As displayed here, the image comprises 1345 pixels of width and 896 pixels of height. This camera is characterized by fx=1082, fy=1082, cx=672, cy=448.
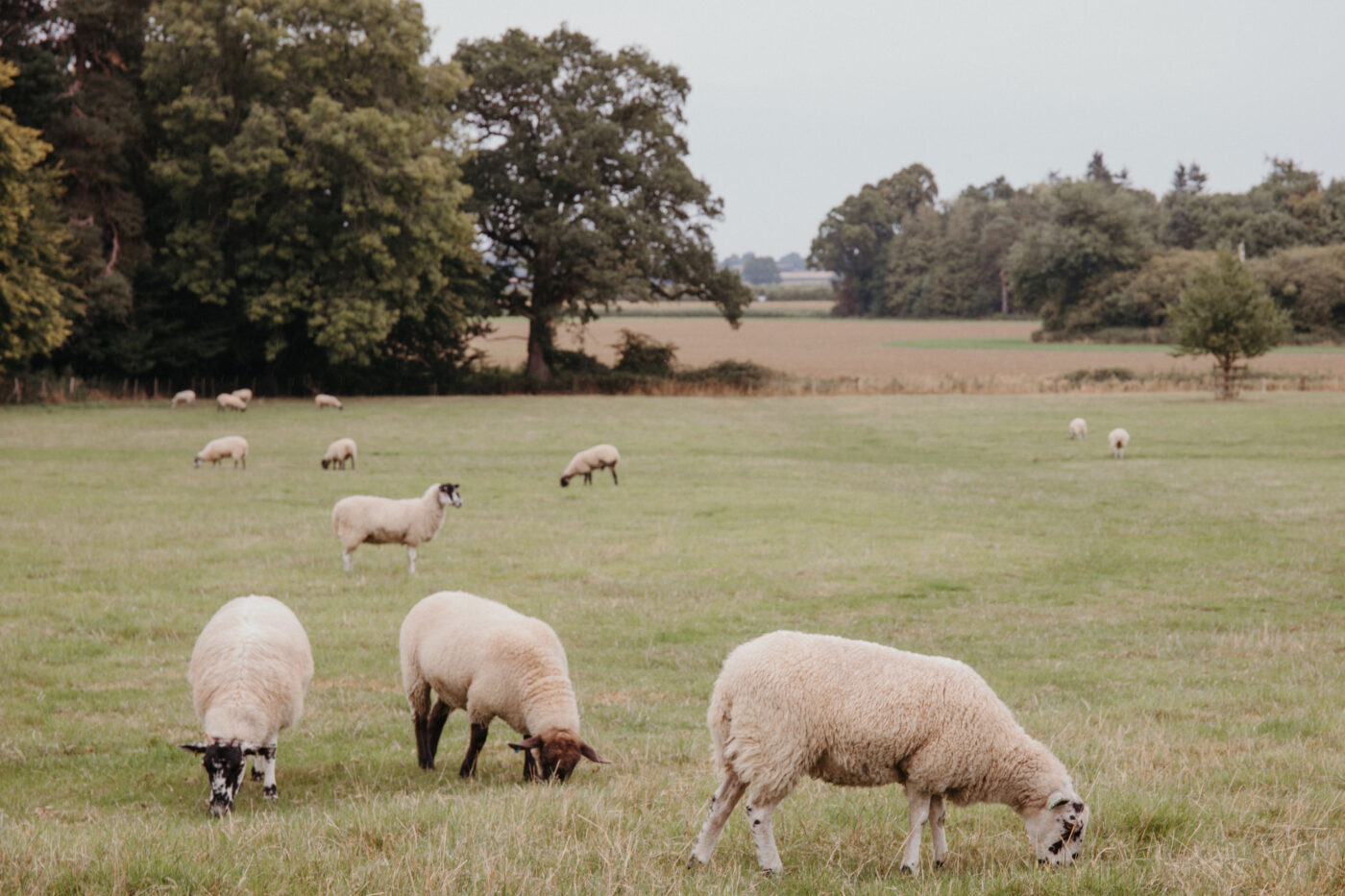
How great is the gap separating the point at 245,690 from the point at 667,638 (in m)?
6.63

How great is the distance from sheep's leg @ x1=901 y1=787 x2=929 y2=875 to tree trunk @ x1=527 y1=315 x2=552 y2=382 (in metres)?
60.1

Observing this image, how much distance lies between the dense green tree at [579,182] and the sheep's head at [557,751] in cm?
5138

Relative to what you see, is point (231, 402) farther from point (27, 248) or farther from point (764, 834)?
point (764, 834)

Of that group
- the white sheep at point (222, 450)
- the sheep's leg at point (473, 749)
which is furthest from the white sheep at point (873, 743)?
the white sheep at point (222, 450)

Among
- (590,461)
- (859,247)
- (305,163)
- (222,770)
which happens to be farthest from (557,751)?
(859,247)

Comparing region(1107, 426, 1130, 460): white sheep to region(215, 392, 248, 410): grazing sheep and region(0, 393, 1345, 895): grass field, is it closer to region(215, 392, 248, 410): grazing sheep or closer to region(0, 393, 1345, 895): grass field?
region(0, 393, 1345, 895): grass field

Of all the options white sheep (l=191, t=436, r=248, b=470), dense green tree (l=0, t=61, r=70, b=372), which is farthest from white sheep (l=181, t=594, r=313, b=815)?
dense green tree (l=0, t=61, r=70, b=372)

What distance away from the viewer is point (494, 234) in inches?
2488

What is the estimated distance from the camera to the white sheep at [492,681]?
8.42 meters

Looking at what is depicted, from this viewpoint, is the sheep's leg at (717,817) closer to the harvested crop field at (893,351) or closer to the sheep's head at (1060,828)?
the sheep's head at (1060,828)

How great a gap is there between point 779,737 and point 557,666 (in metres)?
3.49

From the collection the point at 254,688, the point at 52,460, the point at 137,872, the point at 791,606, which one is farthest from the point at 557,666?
the point at 52,460

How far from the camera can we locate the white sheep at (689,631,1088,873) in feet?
19.2

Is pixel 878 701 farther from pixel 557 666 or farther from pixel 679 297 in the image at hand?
pixel 679 297
